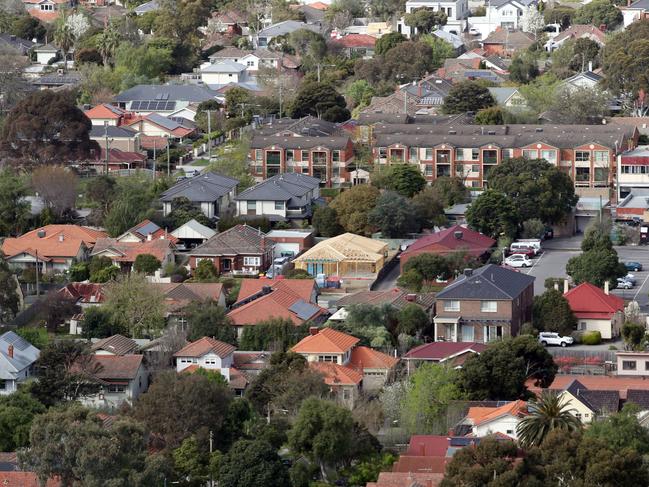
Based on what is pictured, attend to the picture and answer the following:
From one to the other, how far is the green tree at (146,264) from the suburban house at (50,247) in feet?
5.85

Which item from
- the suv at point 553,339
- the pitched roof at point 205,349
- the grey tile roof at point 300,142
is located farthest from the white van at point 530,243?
the pitched roof at point 205,349

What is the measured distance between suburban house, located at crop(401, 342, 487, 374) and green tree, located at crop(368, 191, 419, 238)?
961cm

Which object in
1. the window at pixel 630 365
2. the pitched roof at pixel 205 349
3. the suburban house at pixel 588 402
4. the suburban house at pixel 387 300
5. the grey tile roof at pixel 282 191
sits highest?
the suburban house at pixel 588 402

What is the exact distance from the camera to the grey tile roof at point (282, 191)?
48938 mm

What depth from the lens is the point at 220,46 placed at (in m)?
74.8

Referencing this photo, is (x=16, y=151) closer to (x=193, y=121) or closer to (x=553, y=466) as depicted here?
(x=193, y=121)

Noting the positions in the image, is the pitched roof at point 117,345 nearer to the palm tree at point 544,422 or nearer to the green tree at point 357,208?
the palm tree at point 544,422

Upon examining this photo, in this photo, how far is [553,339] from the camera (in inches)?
1518

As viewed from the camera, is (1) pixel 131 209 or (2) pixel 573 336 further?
(1) pixel 131 209

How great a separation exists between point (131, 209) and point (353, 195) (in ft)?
16.5

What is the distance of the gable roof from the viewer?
1550 inches

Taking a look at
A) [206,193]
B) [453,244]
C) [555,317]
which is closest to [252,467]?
[555,317]

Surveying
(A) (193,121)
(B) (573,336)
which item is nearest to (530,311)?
(B) (573,336)

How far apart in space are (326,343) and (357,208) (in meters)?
11.0
